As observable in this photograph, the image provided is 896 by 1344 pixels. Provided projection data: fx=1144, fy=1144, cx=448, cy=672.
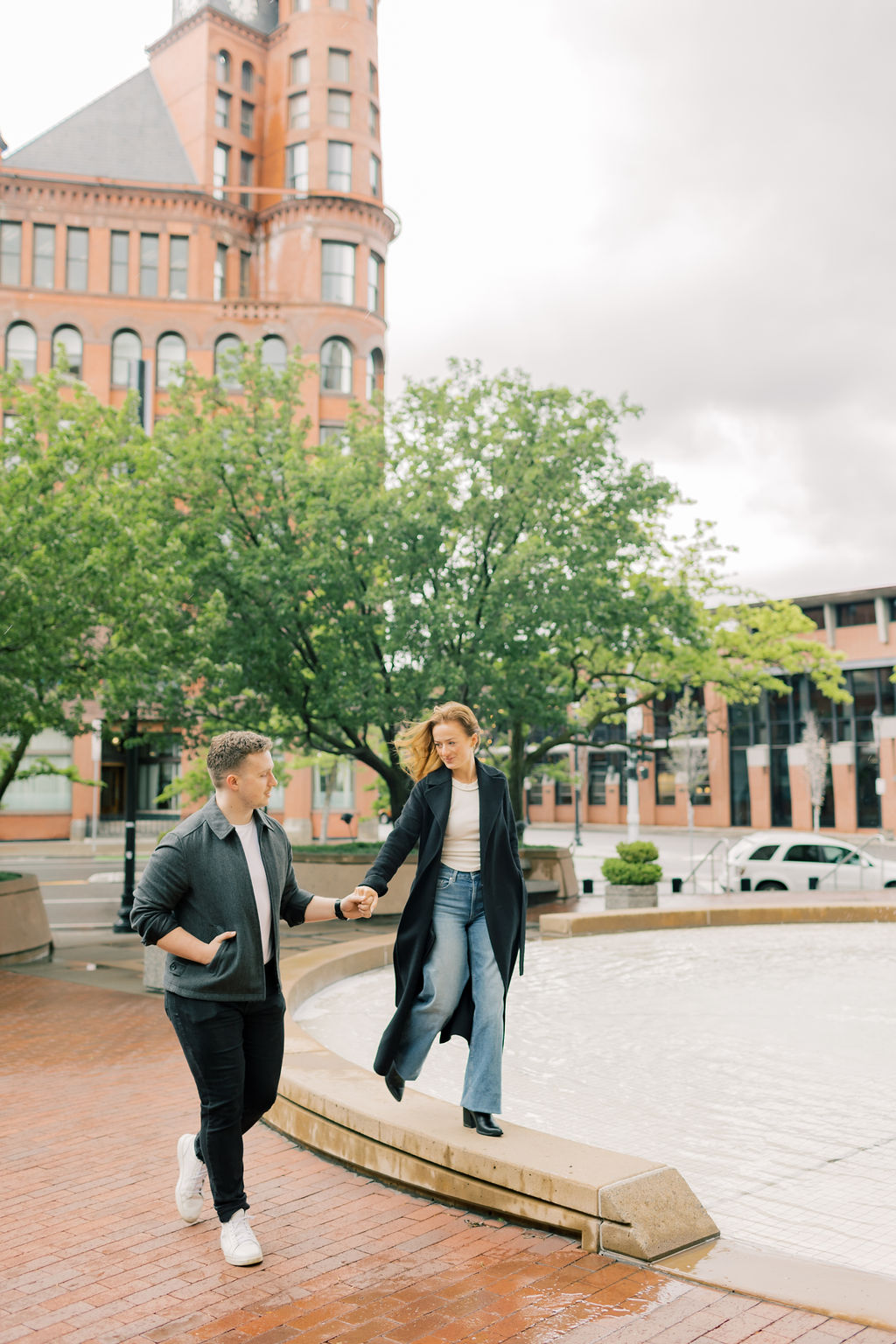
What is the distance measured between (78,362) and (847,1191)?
44.9 m

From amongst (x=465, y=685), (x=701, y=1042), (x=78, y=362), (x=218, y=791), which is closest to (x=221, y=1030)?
(x=218, y=791)

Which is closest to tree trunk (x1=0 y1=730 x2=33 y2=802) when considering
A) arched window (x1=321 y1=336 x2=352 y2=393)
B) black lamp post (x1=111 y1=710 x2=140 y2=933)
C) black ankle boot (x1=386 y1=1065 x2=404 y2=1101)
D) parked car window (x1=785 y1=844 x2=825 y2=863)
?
black lamp post (x1=111 y1=710 x2=140 y2=933)

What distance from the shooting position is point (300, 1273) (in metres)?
3.93

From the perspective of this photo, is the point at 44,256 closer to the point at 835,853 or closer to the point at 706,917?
the point at 835,853

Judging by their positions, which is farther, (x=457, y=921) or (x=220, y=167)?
(x=220, y=167)

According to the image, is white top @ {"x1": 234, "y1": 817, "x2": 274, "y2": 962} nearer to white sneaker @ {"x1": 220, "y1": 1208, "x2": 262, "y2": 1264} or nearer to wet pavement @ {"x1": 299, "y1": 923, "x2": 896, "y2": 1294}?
white sneaker @ {"x1": 220, "y1": 1208, "x2": 262, "y2": 1264}

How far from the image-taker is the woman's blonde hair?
493 cm

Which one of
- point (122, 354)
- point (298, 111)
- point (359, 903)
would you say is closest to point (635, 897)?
point (359, 903)

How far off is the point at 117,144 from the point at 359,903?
5070 centimetres

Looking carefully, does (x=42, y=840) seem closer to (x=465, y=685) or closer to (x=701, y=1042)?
(x=465, y=685)

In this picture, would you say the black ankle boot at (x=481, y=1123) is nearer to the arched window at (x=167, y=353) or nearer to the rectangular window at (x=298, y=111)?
the arched window at (x=167, y=353)

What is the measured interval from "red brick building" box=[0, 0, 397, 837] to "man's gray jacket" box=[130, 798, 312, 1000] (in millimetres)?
39821

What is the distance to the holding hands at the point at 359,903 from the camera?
4348 millimetres

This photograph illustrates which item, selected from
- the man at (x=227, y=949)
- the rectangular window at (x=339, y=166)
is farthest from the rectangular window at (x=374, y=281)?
the man at (x=227, y=949)
